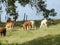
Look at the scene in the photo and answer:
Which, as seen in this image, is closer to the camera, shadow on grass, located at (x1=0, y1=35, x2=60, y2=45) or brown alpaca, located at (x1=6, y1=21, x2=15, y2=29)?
shadow on grass, located at (x1=0, y1=35, x2=60, y2=45)

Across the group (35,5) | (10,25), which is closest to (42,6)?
(35,5)

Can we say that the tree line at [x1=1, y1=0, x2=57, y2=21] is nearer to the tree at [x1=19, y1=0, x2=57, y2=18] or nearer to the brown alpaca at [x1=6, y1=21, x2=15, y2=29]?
the tree at [x1=19, y1=0, x2=57, y2=18]

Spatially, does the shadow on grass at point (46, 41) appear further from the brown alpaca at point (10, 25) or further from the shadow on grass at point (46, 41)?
the brown alpaca at point (10, 25)

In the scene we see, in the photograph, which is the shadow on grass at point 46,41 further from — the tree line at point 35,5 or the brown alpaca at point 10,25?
the brown alpaca at point 10,25

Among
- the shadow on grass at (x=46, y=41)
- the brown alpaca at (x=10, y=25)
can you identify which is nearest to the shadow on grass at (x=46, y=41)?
the shadow on grass at (x=46, y=41)

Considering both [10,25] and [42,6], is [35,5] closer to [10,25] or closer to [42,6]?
[42,6]

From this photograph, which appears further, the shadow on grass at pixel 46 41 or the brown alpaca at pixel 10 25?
the brown alpaca at pixel 10 25

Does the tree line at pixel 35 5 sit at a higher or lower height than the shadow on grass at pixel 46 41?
higher

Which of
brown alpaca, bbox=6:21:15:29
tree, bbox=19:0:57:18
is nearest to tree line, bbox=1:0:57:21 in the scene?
tree, bbox=19:0:57:18

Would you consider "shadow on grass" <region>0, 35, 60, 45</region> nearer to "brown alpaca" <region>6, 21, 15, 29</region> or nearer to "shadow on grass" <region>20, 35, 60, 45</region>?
"shadow on grass" <region>20, 35, 60, 45</region>

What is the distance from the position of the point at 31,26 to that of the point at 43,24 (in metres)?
2.01

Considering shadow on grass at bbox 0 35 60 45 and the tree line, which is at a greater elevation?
the tree line

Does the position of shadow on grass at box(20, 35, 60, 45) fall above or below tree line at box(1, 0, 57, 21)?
below

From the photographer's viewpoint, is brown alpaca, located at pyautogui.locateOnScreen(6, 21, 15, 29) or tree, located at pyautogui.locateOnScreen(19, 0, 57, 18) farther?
brown alpaca, located at pyautogui.locateOnScreen(6, 21, 15, 29)
